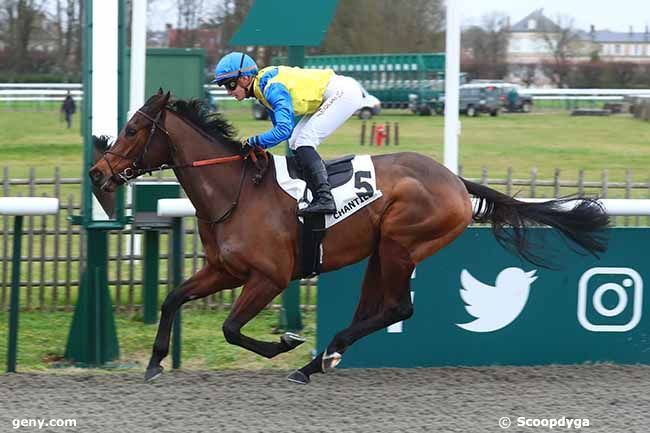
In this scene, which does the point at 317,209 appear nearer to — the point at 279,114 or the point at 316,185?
the point at 316,185

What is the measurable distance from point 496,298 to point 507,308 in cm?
9

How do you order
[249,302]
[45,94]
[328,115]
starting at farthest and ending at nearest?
[45,94] → [328,115] → [249,302]

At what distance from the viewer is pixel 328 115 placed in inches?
210

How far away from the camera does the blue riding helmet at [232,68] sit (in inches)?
201

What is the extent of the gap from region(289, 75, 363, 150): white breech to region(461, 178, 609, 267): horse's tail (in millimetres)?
806

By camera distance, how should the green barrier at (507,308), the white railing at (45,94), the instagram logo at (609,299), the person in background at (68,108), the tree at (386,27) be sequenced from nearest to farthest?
1. the green barrier at (507,308)
2. the instagram logo at (609,299)
3. the person in background at (68,108)
4. the white railing at (45,94)
5. the tree at (386,27)

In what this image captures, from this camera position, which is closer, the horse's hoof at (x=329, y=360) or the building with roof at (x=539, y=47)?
the horse's hoof at (x=329, y=360)

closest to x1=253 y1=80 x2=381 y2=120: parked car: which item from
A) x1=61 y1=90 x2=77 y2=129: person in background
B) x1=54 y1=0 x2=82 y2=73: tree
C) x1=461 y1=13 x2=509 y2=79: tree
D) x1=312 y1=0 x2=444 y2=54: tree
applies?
x1=312 y1=0 x2=444 y2=54: tree

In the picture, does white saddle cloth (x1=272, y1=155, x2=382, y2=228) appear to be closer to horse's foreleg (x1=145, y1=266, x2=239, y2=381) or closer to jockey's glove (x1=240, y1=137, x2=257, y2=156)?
jockey's glove (x1=240, y1=137, x2=257, y2=156)

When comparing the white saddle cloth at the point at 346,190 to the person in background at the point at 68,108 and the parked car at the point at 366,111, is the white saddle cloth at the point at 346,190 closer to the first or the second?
the person in background at the point at 68,108

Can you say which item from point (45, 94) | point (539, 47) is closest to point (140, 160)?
point (45, 94)

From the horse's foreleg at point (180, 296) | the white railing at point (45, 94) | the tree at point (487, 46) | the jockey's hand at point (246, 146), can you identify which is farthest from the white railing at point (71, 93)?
the horse's foreleg at point (180, 296)

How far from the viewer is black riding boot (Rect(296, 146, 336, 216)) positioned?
5105mm

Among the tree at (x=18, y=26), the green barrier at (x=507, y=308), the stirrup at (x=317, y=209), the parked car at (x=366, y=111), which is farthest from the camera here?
the tree at (x=18, y=26)
